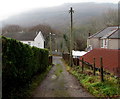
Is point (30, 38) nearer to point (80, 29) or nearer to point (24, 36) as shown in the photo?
point (24, 36)

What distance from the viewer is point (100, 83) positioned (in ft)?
27.9

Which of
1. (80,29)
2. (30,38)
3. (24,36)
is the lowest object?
(30,38)

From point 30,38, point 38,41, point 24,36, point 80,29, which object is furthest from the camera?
point 80,29

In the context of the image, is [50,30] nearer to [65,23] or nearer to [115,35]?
[65,23]

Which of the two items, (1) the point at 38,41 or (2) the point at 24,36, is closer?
(1) the point at 38,41

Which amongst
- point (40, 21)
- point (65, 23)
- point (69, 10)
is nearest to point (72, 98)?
point (69, 10)

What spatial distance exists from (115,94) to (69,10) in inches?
720

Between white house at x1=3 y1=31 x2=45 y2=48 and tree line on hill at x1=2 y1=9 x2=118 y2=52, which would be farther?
white house at x1=3 y1=31 x2=45 y2=48

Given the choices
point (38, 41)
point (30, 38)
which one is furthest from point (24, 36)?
point (38, 41)

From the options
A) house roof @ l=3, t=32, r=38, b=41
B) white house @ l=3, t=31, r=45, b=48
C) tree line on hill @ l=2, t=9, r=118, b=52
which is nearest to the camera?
tree line on hill @ l=2, t=9, r=118, b=52

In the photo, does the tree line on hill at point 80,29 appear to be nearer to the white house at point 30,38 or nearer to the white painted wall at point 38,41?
the white house at point 30,38

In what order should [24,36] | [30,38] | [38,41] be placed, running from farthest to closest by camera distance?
[24,36]
[38,41]
[30,38]

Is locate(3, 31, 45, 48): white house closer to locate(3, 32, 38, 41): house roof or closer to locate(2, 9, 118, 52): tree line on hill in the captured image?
locate(3, 32, 38, 41): house roof

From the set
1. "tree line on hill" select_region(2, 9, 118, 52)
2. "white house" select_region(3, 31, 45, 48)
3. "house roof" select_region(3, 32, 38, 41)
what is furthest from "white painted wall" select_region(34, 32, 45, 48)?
"tree line on hill" select_region(2, 9, 118, 52)
